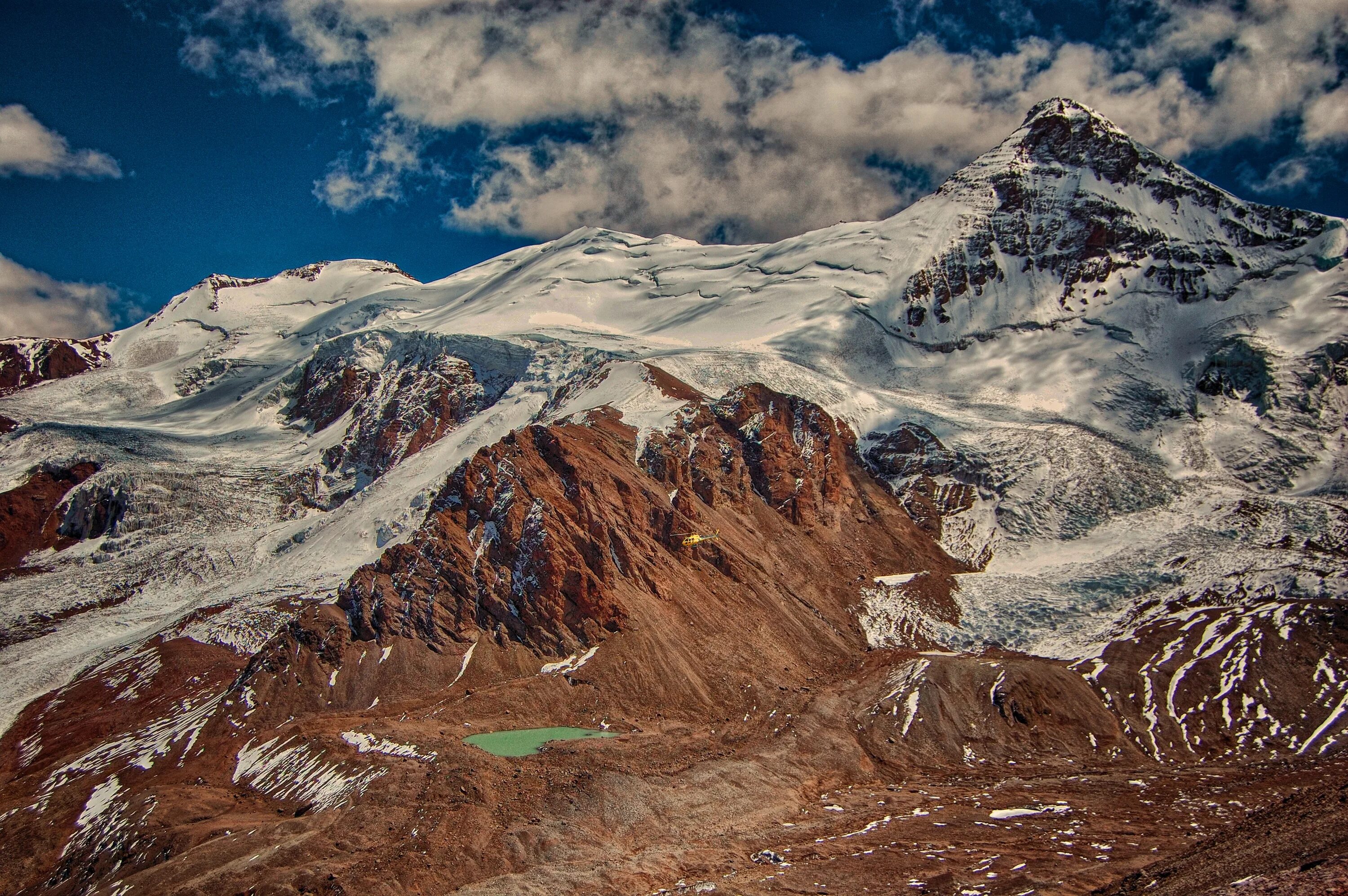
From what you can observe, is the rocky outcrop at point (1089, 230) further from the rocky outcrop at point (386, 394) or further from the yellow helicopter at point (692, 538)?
the yellow helicopter at point (692, 538)

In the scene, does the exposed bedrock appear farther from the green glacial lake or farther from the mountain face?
the green glacial lake

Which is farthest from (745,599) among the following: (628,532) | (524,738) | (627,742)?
(524,738)

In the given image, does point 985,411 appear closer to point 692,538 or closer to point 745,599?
point 692,538

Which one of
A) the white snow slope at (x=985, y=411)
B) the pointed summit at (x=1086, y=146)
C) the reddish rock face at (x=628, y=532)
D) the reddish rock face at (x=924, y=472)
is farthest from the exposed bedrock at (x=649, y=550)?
the pointed summit at (x=1086, y=146)

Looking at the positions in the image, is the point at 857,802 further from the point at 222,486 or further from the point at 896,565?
the point at 222,486

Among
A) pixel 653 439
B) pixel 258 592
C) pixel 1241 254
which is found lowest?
pixel 258 592

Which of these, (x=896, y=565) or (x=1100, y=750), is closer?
(x=1100, y=750)

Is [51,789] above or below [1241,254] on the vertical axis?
below

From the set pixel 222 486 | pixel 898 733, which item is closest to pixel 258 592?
pixel 222 486

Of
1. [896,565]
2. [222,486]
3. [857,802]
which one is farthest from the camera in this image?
[222,486]
